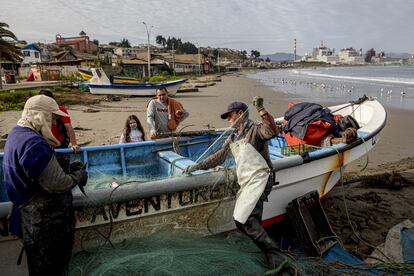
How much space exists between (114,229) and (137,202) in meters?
0.40

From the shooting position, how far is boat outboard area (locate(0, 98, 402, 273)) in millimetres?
3711

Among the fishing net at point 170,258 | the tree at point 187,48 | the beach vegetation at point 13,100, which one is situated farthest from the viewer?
the tree at point 187,48

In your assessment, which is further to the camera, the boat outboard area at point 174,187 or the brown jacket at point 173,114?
the brown jacket at point 173,114

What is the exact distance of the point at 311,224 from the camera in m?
4.92

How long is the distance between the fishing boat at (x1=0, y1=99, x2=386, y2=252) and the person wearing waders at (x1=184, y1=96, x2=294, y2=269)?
0.57 meters

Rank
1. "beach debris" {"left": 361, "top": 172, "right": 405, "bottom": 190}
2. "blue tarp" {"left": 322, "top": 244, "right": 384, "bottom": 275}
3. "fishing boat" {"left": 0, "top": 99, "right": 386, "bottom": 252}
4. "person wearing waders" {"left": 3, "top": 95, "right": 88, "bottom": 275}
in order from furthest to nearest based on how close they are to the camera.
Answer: "beach debris" {"left": 361, "top": 172, "right": 405, "bottom": 190}, "blue tarp" {"left": 322, "top": 244, "right": 384, "bottom": 275}, "fishing boat" {"left": 0, "top": 99, "right": 386, "bottom": 252}, "person wearing waders" {"left": 3, "top": 95, "right": 88, "bottom": 275}

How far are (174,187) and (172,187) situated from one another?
2cm

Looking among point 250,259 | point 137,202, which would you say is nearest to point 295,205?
point 250,259

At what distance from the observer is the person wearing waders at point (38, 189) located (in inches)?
109

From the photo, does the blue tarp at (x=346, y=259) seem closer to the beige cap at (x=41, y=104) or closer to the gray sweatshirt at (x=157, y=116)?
the gray sweatshirt at (x=157, y=116)

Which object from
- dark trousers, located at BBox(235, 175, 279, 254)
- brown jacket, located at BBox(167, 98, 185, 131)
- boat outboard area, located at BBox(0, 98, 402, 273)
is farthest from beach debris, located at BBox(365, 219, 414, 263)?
brown jacket, located at BBox(167, 98, 185, 131)

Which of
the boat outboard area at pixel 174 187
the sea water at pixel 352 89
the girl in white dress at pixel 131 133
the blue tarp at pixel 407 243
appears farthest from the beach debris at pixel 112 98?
the blue tarp at pixel 407 243

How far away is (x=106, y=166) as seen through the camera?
5.65 m

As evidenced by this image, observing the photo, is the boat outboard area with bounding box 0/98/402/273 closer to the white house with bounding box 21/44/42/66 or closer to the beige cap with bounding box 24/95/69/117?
the beige cap with bounding box 24/95/69/117
